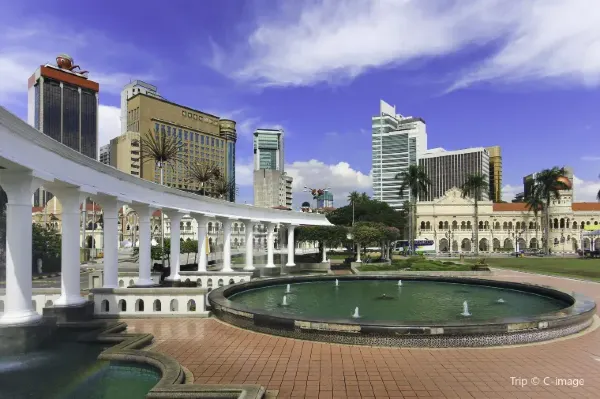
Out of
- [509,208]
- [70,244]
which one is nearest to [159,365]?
[70,244]

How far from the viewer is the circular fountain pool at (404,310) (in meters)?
10.4

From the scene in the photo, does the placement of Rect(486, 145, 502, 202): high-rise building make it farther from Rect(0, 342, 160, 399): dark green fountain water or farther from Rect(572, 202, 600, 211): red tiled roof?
Rect(0, 342, 160, 399): dark green fountain water

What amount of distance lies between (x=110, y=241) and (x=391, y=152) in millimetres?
177049

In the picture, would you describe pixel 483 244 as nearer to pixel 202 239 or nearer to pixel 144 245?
pixel 202 239

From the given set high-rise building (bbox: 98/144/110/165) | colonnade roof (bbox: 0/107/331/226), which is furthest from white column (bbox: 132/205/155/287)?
high-rise building (bbox: 98/144/110/165)

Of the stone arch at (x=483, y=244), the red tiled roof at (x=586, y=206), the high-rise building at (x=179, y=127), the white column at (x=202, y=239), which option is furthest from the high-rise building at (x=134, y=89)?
the white column at (x=202, y=239)

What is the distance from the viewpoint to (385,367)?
28.8ft

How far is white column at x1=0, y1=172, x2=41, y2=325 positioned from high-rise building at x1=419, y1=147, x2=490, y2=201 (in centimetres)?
16127

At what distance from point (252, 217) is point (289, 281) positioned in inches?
381

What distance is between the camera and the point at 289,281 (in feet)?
82.0

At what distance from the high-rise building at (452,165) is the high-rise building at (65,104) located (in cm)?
12533

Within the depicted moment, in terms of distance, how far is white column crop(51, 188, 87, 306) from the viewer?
A: 1370cm

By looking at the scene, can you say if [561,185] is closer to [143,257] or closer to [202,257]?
[202,257]

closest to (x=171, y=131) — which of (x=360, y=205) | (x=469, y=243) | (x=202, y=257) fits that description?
(x=360, y=205)
